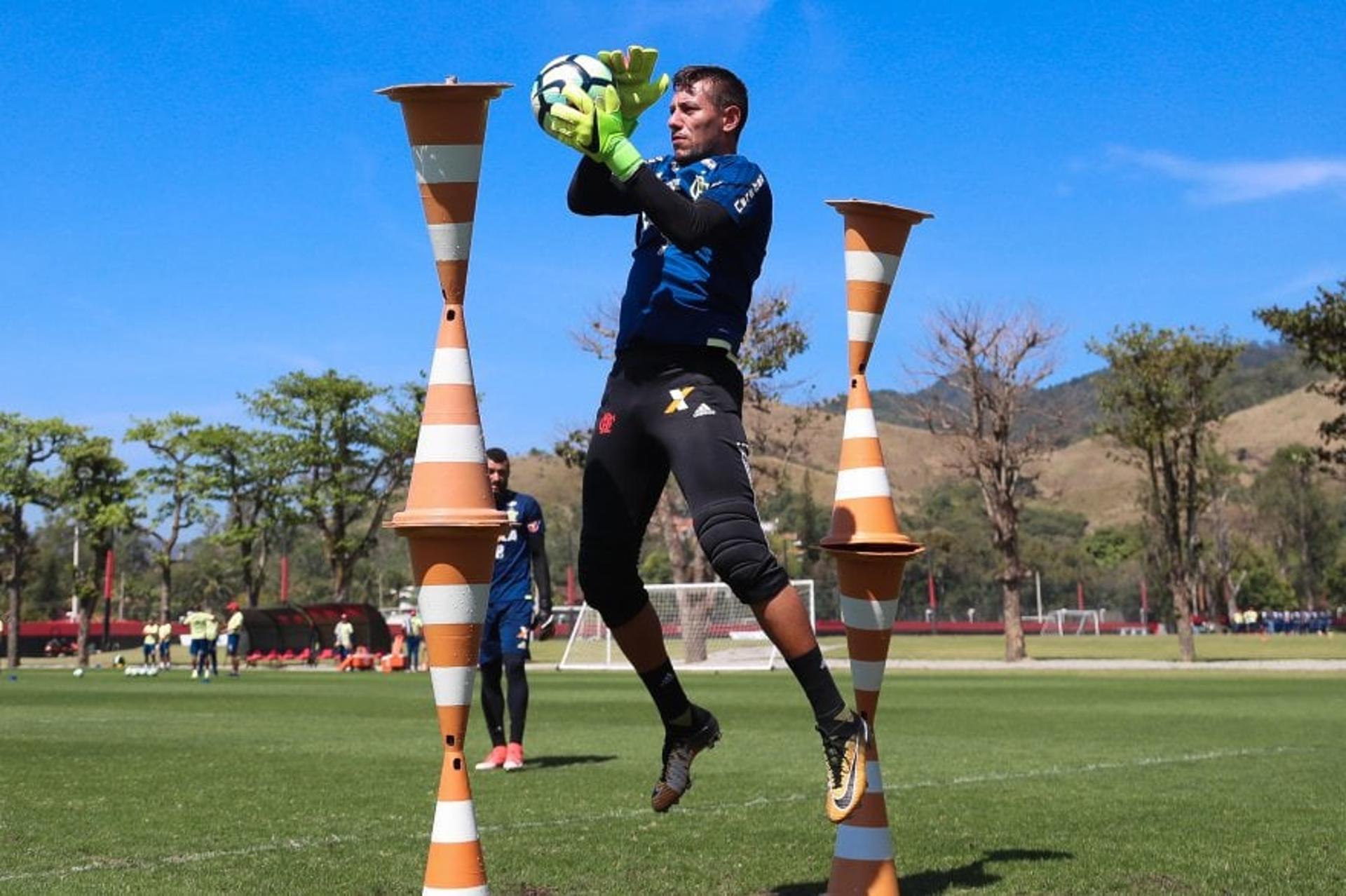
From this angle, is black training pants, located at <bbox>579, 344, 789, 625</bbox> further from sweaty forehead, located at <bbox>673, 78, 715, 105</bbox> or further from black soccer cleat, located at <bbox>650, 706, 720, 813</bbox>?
sweaty forehead, located at <bbox>673, 78, 715, 105</bbox>

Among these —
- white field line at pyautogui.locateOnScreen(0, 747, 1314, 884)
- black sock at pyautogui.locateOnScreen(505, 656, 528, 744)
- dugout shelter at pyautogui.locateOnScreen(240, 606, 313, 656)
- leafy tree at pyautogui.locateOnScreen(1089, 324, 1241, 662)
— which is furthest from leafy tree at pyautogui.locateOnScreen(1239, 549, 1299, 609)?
black sock at pyautogui.locateOnScreen(505, 656, 528, 744)

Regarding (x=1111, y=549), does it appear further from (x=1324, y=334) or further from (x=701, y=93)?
(x=701, y=93)

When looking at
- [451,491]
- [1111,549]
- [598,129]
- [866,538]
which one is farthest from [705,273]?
[1111,549]

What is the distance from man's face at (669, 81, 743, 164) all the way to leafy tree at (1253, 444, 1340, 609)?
111225 millimetres

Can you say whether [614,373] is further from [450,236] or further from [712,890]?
[712,890]

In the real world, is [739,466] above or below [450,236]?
below

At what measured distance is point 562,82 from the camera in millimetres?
4246

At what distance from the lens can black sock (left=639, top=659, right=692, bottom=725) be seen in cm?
492

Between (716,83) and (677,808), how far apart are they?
12.0 feet

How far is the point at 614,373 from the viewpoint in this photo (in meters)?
4.87

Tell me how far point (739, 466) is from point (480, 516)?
0.93m

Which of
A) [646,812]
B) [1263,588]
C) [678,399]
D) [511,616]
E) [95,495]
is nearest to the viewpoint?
[678,399]

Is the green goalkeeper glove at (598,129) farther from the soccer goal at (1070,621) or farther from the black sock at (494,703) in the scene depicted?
the soccer goal at (1070,621)

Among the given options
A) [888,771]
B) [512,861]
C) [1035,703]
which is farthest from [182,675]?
[512,861]
